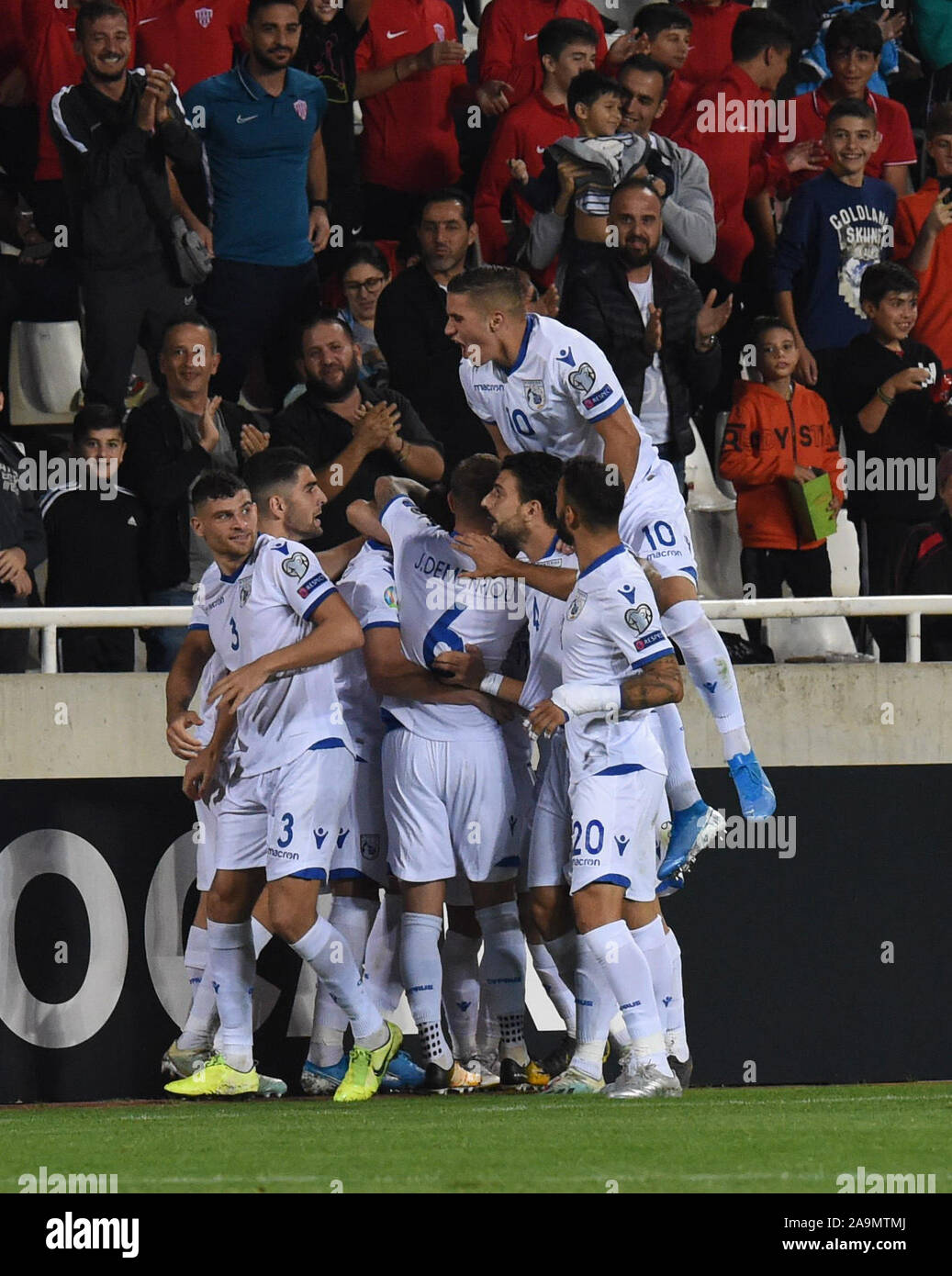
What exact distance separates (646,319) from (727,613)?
5.70ft

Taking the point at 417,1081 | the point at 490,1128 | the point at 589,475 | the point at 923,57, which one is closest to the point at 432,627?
the point at 589,475

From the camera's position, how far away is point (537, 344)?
25.9 ft

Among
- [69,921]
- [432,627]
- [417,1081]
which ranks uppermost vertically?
[432,627]

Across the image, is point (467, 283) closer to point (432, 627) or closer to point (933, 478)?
point (432, 627)

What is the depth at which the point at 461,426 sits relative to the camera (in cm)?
962

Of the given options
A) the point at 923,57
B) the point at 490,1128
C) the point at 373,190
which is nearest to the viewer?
the point at 490,1128

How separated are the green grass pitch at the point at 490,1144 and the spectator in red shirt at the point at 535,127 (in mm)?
4789

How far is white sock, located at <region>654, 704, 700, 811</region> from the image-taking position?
7.97m

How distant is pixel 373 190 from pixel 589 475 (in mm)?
4061

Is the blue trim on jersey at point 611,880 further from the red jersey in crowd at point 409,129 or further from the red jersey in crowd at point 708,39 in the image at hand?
the red jersey in crowd at point 708,39

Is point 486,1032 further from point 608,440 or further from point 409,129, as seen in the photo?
point 409,129

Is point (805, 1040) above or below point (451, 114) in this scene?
below

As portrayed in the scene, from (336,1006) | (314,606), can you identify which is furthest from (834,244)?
(336,1006)

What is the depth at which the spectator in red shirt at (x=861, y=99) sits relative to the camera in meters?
11.3
